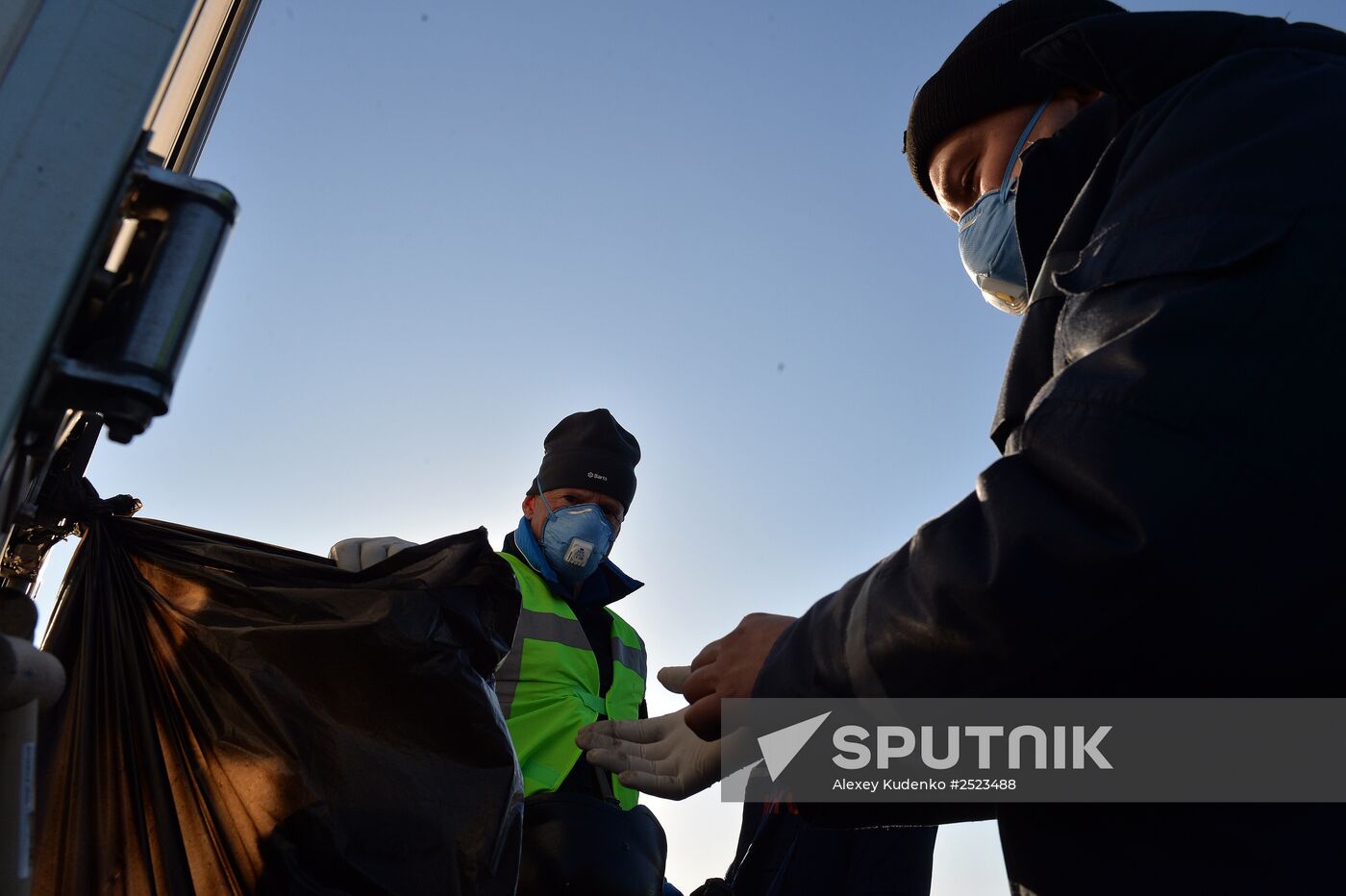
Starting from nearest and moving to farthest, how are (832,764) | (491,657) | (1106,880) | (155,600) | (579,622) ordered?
(1106,880)
(832,764)
(155,600)
(491,657)
(579,622)

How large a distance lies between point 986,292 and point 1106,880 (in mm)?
1404

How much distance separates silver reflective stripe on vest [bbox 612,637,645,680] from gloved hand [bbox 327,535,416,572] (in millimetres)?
1620

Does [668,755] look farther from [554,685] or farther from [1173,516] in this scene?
[554,685]

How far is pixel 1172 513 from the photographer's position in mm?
964

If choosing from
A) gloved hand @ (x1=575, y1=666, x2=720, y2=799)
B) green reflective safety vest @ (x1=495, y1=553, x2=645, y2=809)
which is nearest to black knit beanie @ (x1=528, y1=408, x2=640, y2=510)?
green reflective safety vest @ (x1=495, y1=553, x2=645, y2=809)

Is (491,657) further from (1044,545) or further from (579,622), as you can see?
(579,622)

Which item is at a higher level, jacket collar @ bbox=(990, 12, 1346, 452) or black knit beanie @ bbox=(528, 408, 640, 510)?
black knit beanie @ bbox=(528, 408, 640, 510)

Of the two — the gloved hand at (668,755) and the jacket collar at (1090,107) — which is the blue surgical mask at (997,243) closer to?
→ the jacket collar at (1090,107)

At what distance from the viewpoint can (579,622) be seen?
4223 mm

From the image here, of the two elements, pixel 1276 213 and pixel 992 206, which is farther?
pixel 992 206

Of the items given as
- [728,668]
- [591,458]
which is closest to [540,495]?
[591,458]

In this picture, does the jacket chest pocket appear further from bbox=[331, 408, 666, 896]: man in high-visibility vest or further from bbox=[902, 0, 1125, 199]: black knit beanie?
bbox=[331, 408, 666, 896]: man in high-visibility vest

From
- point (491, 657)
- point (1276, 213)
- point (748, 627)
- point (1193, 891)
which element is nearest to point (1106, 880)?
point (1193, 891)

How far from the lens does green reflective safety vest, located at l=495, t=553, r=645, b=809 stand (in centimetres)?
352
